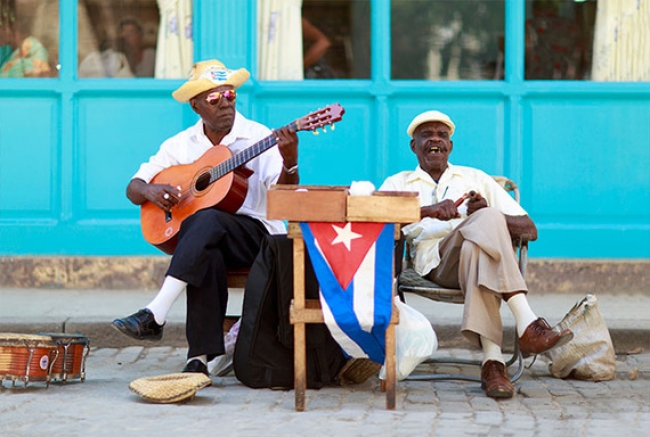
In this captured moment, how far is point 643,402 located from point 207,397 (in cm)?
190

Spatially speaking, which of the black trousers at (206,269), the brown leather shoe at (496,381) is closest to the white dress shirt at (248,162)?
the black trousers at (206,269)

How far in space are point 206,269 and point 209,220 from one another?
23 cm

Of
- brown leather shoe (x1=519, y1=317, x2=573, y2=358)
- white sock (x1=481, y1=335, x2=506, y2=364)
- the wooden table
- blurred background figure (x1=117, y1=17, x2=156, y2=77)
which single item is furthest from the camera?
blurred background figure (x1=117, y1=17, x2=156, y2=77)

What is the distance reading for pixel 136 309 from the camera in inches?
285

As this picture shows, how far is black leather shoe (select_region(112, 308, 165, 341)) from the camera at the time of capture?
18.4 ft

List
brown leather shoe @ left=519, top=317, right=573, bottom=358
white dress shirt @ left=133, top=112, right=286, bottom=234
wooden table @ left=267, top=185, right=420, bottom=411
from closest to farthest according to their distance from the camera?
wooden table @ left=267, top=185, right=420, bottom=411, brown leather shoe @ left=519, top=317, right=573, bottom=358, white dress shirt @ left=133, top=112, right=286, bottom=234

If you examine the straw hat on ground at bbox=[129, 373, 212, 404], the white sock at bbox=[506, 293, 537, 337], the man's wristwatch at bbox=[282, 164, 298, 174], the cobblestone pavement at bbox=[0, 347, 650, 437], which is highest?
the man's wristwatch at bbox=[282, 164, 298, 174]

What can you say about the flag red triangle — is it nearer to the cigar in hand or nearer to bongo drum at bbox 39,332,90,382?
the cigar in hand

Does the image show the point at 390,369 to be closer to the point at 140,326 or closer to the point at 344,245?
the point at 344,245

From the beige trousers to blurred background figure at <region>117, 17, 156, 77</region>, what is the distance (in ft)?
10.9

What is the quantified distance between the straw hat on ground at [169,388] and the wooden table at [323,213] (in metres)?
0.46

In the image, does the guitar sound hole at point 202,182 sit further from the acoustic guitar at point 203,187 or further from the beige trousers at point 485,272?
the beige trousers at point 485,272

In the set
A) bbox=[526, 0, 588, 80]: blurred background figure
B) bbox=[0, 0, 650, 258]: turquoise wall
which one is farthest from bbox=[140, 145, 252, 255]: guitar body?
bbox=[526, 0, 588, 80]: blurred background figure

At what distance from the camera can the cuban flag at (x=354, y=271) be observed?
5129 mm
